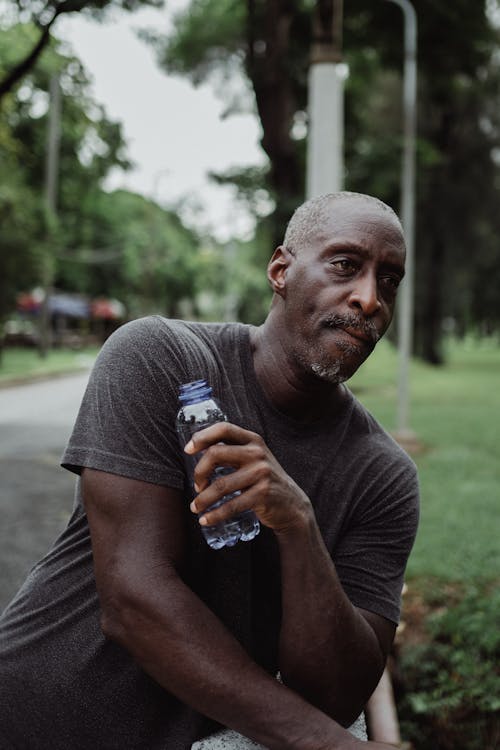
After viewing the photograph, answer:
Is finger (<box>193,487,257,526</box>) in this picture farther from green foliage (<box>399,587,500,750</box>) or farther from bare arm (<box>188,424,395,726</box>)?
green foliage (<box>399,587,500,750</box>)

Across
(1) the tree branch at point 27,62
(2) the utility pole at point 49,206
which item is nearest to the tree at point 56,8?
(1) the tree branch at point 27,62

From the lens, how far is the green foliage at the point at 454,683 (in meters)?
3.82

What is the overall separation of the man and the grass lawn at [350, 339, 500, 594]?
341 centimetres

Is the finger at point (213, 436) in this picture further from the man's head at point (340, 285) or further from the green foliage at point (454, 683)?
the green foliage at point (454, 683)

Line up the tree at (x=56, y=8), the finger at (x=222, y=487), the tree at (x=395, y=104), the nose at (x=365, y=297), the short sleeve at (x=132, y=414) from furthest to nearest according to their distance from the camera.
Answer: the tree at (x=395, y=104)
the tree at (x=56, y=8)
the nose at (x=365, y=297)
the short sleeve at (x=132, y=414)
the finger at (x=222, y=487)

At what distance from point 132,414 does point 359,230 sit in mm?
712

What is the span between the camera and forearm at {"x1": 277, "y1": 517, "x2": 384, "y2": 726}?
1.64m

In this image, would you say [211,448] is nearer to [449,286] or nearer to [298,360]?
[298,360]

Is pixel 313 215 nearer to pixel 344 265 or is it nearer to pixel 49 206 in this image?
pixel 344 265

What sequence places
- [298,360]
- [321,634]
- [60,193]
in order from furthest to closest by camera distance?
[60,193] < [298,360] < [321,634]

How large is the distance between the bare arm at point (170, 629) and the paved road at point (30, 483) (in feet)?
6.12

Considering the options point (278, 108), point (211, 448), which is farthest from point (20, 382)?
point (211, 448)

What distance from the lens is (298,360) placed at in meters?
1.92

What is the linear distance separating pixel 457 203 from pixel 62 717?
29.5 m
